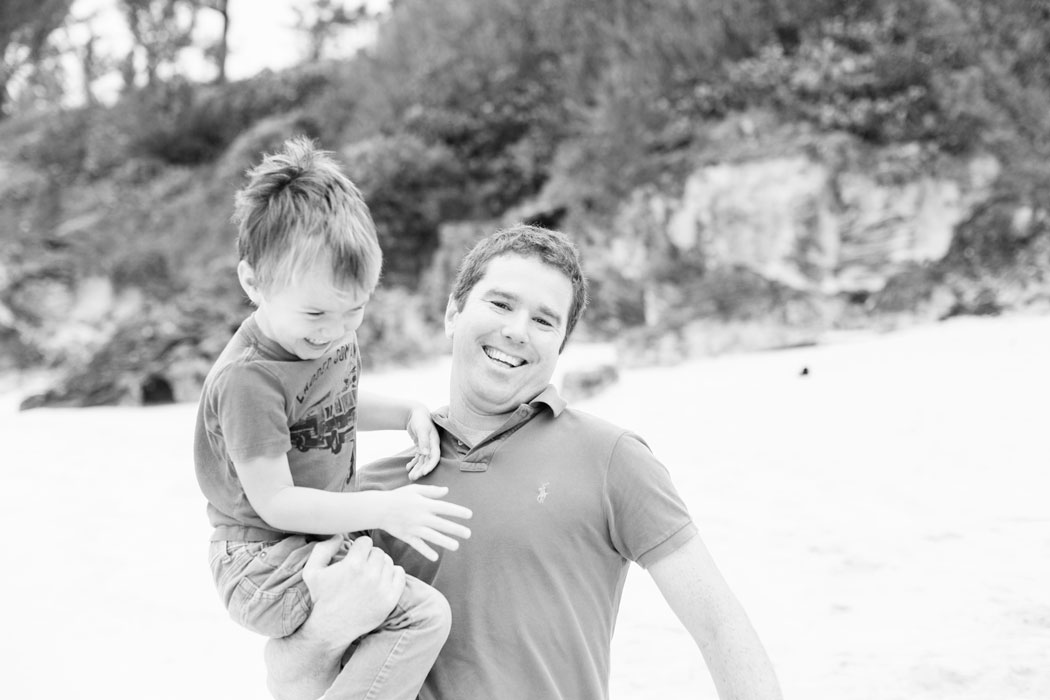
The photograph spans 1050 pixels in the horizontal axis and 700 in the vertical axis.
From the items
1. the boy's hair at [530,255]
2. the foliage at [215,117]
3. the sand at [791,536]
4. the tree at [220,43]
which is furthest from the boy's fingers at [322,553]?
the tree at [220,43]

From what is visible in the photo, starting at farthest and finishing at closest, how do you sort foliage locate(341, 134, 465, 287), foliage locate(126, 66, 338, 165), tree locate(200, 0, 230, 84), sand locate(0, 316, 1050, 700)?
tree locate(200, 0, 230, 84)
foliage locate(126, 66, 338, 165)
foliage locate(341, 134, 465, 287)
sand locate(0, 316, 1050, 700)

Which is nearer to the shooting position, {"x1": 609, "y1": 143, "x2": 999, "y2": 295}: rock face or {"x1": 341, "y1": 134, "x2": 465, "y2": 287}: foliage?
{"x1": 609, "y1": 143, "x2": 999, "y2": 295}: rock face

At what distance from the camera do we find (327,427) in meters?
1.73

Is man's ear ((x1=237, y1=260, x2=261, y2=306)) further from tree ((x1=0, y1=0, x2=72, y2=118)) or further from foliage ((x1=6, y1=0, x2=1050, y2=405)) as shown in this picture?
tree ((x1=0, y1=0, x2=72, y2=118))

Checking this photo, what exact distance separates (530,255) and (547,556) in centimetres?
62

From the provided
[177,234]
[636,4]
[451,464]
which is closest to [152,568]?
[451,464]

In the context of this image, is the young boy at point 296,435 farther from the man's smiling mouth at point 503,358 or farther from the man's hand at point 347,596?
the man's smiling mouth at point 503,358

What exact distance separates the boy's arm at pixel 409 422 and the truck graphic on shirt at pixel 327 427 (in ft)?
0.47

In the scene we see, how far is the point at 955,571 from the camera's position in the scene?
10.3ft

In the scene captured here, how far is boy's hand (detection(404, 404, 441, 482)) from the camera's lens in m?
1.79

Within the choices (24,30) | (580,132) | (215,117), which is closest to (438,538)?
(580,132)

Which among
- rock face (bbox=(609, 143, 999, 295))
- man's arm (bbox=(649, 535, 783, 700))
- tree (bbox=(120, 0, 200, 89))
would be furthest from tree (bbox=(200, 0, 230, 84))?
man's arm (bbox=(649, 535, 783, 700))

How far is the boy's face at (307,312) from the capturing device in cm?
158

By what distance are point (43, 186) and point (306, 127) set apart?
5663 millimetres
